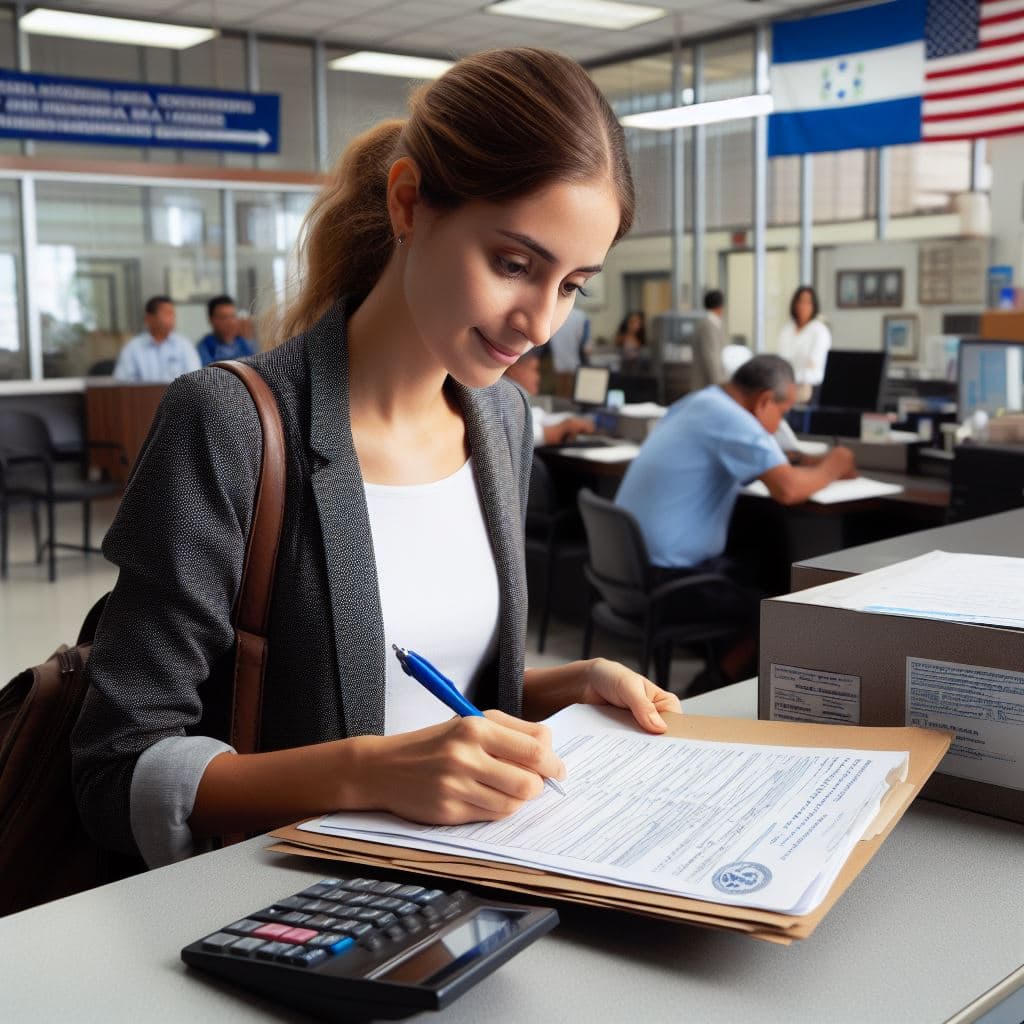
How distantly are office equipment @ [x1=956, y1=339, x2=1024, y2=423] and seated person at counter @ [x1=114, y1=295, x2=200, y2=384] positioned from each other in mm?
5567

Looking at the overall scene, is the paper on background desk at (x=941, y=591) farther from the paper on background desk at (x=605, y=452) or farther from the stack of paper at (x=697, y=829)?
the paper on background desk at (x=605, y=452)

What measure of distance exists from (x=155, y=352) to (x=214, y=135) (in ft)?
5.48

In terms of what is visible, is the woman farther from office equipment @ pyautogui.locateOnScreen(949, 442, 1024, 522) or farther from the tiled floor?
the tiled floor

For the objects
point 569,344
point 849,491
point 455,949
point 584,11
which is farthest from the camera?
point 569,344

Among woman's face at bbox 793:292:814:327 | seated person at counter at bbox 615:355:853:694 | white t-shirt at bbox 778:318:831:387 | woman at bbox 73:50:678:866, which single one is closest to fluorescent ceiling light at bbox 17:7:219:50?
woman's face at bbox 793:292:814:327

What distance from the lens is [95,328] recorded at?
29.7 feet

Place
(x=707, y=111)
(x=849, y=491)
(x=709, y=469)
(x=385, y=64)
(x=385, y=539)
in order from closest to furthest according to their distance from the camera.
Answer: (x=385, y=539), (x=709, y=469), (x=849, y=491), (x=707, y=111), (x=385, y=64)

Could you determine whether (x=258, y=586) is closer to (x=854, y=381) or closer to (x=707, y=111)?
(x=854, y=381)

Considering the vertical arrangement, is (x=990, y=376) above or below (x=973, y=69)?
below

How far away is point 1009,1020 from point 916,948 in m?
0.06

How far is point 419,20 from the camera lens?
927 cm

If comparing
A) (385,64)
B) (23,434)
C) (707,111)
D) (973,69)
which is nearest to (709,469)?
(707,111)

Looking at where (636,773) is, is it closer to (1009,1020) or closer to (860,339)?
(1009,1020)

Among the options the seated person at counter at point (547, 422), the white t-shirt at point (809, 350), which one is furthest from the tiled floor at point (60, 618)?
the white t-shirt at point (809, 350)
